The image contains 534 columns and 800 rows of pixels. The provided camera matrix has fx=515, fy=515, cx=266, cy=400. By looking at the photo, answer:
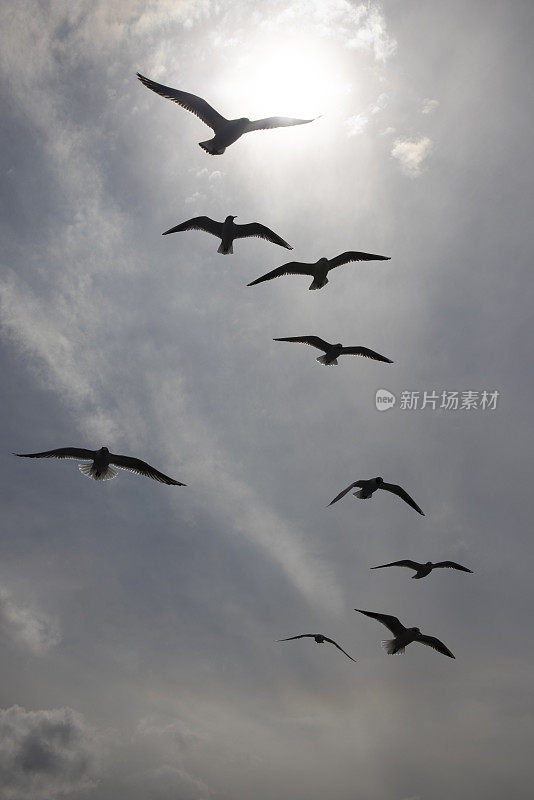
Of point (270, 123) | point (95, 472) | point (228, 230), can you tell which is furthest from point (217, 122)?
point (95, 472)

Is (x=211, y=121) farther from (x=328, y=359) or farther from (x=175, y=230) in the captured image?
(x=328, y=359)

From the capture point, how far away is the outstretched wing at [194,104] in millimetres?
18492

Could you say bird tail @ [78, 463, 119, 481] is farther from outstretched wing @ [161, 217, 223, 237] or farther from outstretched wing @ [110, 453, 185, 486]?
outstretched wing @ [161, 217, 223, 237]

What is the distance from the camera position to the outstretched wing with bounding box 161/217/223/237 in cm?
2273

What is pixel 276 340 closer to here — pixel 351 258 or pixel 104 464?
pixel 351 258

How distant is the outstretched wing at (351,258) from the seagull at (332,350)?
3.62m

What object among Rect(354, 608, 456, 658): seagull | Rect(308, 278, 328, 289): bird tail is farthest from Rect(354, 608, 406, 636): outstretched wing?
Rect(308, 278, 328, 289): bird tail

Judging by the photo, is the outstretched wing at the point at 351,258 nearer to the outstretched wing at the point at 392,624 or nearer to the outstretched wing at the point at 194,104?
the outstretched wing at the point at 194,104

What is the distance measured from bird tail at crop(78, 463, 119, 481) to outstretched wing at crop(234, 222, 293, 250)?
38.3 ft

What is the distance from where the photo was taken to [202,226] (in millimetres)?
22984

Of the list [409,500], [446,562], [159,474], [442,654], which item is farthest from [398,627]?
[159,474]

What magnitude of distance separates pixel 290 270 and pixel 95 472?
12.8m

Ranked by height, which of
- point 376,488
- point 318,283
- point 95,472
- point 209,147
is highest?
point 209,147

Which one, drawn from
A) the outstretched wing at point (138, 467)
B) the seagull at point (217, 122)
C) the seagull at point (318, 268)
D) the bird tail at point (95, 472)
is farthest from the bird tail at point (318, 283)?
the bird tail at point (95, 472)
